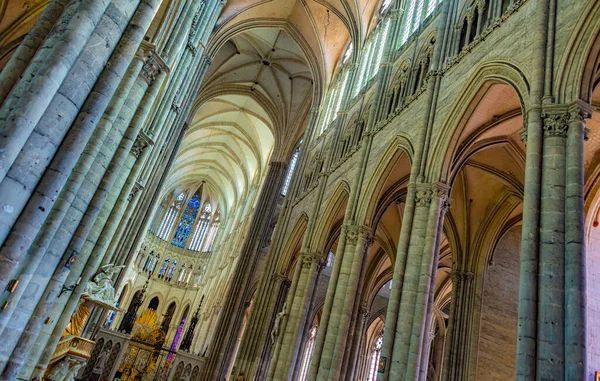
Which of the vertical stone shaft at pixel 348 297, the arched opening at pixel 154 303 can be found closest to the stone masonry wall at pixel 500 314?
Answer: the vertical stone shaft at pixel 348 297

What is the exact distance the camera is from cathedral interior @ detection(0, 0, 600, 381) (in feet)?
20.0

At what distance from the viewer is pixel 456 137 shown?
35.2 feet

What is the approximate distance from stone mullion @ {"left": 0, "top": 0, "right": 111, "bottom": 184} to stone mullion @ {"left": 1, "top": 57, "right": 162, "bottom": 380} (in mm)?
2854

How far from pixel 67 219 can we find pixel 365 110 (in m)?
12.0

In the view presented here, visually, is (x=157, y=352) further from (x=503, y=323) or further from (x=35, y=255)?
(x=35, y=255)

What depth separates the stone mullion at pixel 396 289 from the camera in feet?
30.5

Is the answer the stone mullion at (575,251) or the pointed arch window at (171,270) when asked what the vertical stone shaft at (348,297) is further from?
the pointed arch window at (171,270)

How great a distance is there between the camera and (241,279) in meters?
24.6

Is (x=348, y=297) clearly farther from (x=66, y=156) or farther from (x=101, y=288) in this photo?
(x=66, y=156)

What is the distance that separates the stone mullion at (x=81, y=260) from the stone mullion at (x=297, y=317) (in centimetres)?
730

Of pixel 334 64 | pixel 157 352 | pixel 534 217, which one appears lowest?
pixel 157 352

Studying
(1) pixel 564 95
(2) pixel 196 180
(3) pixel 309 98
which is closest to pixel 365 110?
(1) pixel 564 95

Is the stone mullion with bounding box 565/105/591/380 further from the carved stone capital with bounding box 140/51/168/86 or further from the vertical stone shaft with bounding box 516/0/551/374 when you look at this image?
the carved stone capital with bounding box 140/51/168/86

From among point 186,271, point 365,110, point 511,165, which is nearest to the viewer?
point 511,165
